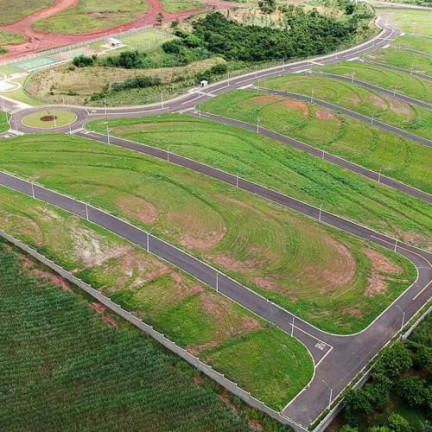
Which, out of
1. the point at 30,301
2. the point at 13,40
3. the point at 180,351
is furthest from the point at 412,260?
the point at 13,40

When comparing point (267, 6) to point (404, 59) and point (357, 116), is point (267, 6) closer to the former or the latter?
point (404, 59)

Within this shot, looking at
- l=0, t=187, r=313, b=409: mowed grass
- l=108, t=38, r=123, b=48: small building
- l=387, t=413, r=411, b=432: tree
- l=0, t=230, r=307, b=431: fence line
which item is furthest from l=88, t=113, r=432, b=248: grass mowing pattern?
l=108, t=38, r=123, b=48: small building

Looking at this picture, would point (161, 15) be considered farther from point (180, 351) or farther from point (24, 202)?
point (180, 351)

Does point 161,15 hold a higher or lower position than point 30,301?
higher

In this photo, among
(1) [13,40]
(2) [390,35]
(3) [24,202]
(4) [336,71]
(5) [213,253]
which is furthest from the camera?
(2) [390,35]

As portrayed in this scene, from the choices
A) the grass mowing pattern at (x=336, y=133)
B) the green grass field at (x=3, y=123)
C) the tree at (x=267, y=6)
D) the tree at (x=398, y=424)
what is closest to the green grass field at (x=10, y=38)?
the green grass field at (x=3, y=123)

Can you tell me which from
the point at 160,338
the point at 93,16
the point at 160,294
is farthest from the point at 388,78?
the point at 160,338
